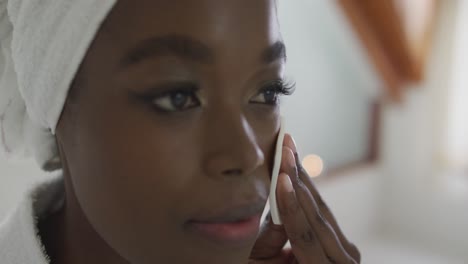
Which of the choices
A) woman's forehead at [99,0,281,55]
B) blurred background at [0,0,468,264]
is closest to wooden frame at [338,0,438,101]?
blurred background at [0,0,468,264]

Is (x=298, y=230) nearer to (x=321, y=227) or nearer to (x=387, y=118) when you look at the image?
(x=321, y=227)

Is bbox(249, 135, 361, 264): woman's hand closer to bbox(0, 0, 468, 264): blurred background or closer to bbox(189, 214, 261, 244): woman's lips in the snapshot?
bbox(189, 214, 261, 244): woman's lips

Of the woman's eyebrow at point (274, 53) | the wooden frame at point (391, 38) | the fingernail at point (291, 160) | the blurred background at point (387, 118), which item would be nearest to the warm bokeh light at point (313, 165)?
the blurred background at point (387, 118)

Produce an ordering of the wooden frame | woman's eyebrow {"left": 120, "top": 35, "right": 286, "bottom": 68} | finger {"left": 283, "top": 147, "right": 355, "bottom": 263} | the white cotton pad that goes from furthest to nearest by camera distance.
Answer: the wooden frame < finger {"left": 283, "top": 147, "right": 355, "bottom": 263} < the white cotton pad < woman's eyebrow {"left": 120, "top": 35, "right": 286, "bottom": 68}

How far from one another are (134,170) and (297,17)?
1428mm

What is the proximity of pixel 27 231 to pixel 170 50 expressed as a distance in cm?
33

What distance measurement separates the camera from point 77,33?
50 centimetres

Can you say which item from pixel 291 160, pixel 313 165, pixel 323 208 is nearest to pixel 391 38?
pixel 313 165

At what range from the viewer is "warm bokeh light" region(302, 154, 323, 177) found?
1940 mm

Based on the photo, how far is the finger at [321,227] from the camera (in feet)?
2.38

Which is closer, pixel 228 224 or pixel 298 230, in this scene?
pixel 228 224

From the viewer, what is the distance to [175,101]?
51 cm

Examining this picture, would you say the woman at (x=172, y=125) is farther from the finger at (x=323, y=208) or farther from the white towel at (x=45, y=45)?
the finger at (x=323, y=208)

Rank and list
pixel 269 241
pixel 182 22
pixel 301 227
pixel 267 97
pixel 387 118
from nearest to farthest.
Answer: pixel 182 22, pixel 267 97, pixel 301 227, pixel 269 241, pixel 387 118
